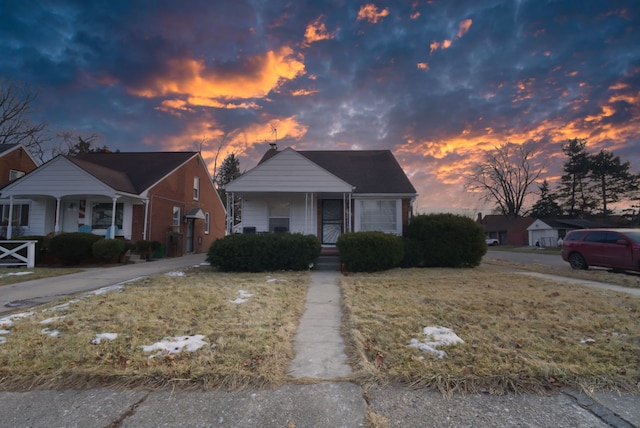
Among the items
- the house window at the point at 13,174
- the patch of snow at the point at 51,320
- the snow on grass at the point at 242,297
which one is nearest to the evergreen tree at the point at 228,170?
the house window at the point at 13,174

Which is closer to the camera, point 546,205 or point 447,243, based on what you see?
point 447,243

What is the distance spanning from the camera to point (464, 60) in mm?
12867

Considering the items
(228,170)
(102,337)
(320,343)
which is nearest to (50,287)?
(102,337)

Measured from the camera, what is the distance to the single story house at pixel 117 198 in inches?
574

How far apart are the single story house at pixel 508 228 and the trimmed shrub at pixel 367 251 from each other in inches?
1667

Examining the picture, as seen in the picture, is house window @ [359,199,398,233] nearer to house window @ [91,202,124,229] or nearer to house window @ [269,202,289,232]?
house window @ [269,202,289,232]

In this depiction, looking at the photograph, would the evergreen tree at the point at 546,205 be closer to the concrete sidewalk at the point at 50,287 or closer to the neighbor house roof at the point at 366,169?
the neighbor house roof at the point at 366,169

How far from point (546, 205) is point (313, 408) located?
2546 inches

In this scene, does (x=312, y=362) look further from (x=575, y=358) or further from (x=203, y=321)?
(x=575, y=358)

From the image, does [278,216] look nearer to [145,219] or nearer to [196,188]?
[145,219]

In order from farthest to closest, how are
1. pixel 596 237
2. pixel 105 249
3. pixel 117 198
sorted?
pixel 117 198 → pixel 105 249 → pixel 596 237

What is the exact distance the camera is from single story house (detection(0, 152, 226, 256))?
1459 centimetres

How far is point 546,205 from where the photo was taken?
177ft

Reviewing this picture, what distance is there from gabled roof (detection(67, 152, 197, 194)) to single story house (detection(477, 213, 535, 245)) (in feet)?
143
